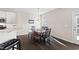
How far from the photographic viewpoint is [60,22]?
6.08 ft

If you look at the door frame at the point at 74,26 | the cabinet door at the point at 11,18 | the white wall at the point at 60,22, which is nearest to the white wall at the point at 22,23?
the cabinet door at the point at 11,18

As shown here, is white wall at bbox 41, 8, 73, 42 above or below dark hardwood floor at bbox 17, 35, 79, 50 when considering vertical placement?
above

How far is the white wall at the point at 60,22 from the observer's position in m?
1.82

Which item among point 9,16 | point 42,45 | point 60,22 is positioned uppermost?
point 9,16

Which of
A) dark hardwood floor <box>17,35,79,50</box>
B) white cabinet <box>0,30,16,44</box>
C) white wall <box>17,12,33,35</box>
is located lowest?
dark hardwood floor <box>17,35,79,50</box>

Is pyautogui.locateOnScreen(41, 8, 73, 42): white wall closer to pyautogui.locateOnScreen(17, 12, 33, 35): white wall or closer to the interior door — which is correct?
the interior door

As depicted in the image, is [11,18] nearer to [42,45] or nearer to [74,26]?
[42,45]

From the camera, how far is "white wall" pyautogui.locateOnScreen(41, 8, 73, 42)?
1815 mm

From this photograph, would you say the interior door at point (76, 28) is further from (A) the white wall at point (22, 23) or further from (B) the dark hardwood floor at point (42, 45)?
(A) the white wall at point (22, 23)

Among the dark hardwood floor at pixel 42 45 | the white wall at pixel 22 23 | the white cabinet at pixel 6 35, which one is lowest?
the dark hardwood floor at pixel 42 45

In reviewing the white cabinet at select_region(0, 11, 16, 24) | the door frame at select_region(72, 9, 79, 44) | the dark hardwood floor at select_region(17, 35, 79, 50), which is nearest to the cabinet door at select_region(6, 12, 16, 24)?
the white cabinet at select_region(0, 11, 16, 24)

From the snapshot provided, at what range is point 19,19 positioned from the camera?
1875 mm

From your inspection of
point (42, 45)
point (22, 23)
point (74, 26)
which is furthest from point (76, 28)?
point (22, 23)
